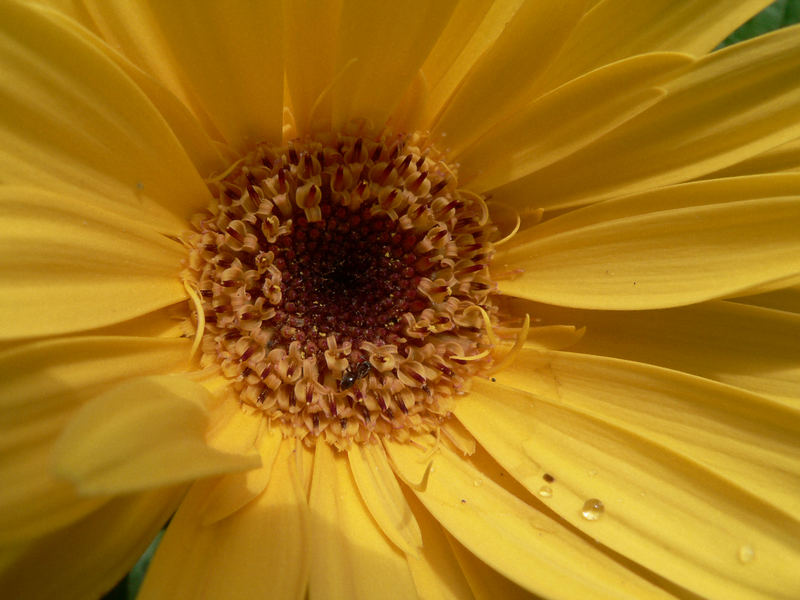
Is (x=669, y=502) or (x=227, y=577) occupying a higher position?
(x=227, y=577)

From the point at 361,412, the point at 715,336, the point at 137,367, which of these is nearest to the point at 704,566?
the point at 715,336

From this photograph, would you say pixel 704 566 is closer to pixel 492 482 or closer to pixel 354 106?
pixel 492 482

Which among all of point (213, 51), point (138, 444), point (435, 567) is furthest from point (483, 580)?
point (213, 51)

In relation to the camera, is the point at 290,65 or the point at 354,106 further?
the point at 354,106

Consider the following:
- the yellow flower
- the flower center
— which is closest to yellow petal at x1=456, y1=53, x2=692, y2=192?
the yellow flower

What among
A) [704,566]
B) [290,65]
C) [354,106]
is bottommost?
[704,566]

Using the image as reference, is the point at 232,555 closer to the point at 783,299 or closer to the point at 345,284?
the point at 345,284

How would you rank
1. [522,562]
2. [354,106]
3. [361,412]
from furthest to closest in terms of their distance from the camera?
[361,412] → [354,106] → [522,562]
